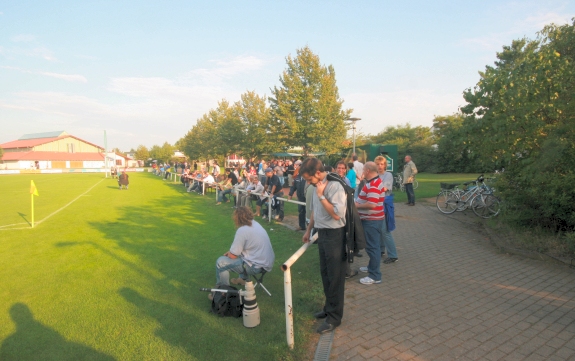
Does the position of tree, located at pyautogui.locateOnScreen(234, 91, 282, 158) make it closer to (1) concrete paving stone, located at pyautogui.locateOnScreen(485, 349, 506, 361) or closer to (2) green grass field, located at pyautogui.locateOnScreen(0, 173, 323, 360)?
(2) green grass field, located at pyautogui.locateOnScreen(0, 173, 323, 360)

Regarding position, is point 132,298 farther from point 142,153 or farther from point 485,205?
point 142,153

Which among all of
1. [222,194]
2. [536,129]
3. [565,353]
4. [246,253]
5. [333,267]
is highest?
[536,129]

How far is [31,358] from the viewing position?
346cm

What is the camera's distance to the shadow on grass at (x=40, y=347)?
137 inches

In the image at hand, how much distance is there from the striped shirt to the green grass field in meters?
1.27

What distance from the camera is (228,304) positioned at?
14.0ft

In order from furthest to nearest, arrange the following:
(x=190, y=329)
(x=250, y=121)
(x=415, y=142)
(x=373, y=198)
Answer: (x=415, y=142) → (x=250, y=121) → (x=373, y=198) → (x=190, y=329)

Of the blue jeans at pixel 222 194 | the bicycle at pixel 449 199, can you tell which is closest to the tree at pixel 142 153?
the blue jeans at pixel 222 194

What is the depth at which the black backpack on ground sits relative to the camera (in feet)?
13.9

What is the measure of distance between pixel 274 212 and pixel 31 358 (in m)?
8.05

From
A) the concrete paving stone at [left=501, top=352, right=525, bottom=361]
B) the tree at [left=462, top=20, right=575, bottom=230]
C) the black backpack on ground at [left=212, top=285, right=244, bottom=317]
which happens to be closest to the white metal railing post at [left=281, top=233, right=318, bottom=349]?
the black backpack on ground at [left=212, top=285, right=244, bottom=317]

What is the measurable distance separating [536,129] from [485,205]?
11.7ft

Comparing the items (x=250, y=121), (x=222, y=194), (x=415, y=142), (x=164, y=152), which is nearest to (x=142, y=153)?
(x=164, y=152)

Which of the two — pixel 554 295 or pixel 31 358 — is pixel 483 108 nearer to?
pixel 554 295
